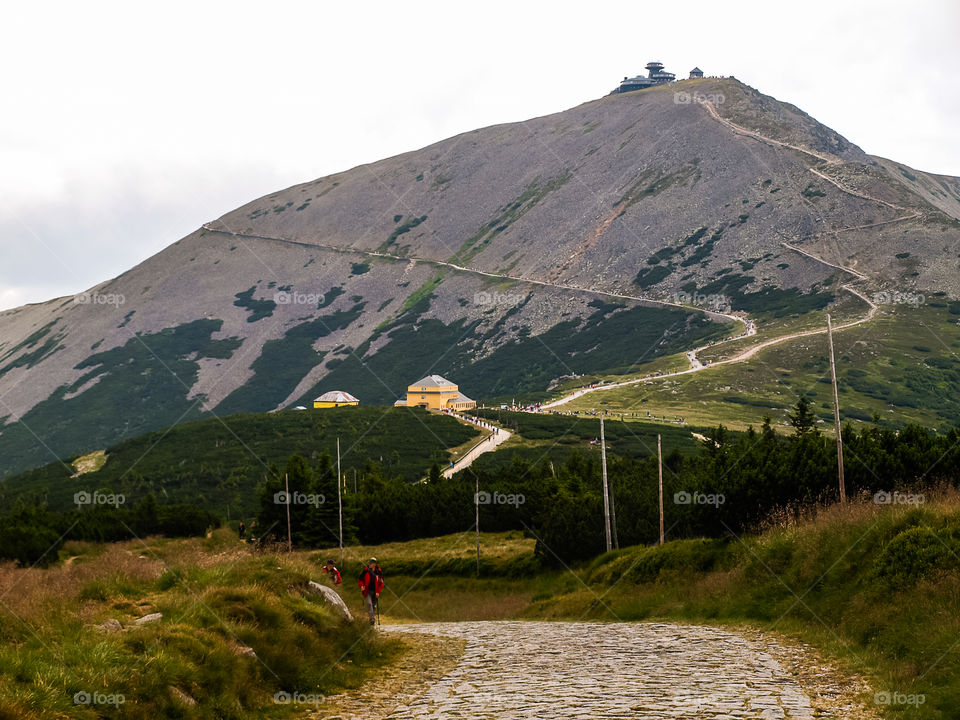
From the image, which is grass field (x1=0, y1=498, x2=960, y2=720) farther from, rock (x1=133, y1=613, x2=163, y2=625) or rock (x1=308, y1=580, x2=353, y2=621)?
rock (x1=308, y1=580, x2=353, y2=621)

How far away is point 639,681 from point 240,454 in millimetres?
124603

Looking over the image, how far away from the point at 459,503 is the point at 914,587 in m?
56.6

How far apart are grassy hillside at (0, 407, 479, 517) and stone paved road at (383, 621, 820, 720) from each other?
3378 inches

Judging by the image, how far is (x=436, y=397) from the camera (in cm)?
19088

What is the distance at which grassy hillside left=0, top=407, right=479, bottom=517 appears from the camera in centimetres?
11319

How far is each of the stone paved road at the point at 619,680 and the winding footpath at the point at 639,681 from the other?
0.06 ft

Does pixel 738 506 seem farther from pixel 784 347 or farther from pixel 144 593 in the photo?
pixel 784 347

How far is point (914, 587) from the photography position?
53.4ft

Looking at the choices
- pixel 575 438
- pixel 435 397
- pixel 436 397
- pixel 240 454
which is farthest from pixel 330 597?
pixel 435 397

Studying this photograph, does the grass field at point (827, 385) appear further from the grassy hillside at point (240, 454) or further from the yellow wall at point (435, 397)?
the grassy hillside at point (240, 454)

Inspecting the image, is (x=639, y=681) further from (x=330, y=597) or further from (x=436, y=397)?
(x=436, y=397)

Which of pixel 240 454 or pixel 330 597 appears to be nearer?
pixel 330 597

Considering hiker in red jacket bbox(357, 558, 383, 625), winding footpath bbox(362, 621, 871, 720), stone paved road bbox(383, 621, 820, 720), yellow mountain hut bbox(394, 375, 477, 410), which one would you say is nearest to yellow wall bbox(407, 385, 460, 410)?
yellow mountain hut bbox(394, 375, 477, 410)

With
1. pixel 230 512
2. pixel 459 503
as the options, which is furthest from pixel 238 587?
pixel 230 512
